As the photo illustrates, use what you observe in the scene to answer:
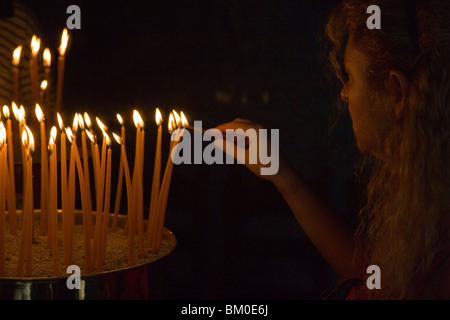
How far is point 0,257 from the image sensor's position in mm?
800

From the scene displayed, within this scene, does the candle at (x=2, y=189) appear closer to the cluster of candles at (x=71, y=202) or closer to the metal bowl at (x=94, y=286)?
the cluster of candles at (x=71, y=202)

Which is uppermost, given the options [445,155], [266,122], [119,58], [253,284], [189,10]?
[189,10]

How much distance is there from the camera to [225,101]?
5.28ft

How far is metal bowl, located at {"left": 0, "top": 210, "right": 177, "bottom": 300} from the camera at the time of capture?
0.70 metres

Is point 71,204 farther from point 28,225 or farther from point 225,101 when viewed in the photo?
point 225,101

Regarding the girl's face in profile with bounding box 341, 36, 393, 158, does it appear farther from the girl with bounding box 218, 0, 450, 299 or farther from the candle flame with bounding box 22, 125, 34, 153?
the candle flame with bounding box 22, 125, 34, 153

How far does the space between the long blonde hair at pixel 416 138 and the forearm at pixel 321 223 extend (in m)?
0.22

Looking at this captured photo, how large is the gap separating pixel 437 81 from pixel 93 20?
38.5 inches

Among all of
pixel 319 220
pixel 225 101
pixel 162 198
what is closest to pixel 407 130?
pixel 319 220

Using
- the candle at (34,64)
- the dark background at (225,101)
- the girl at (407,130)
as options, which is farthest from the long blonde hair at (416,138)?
the candle at (34,64)

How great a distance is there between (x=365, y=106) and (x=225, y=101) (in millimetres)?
615

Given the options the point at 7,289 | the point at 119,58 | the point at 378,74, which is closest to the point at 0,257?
the point at 7,289

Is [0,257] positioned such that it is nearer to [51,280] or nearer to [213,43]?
[51,280]

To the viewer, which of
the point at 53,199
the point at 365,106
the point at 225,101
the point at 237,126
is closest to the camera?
the point at 53,199
